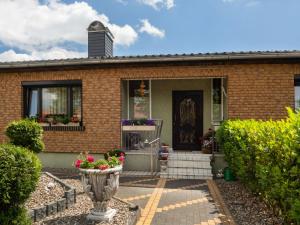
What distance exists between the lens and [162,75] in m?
10.5

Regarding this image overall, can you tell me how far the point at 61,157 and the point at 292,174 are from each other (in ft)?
30.3

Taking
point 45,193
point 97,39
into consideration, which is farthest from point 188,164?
point 97,39

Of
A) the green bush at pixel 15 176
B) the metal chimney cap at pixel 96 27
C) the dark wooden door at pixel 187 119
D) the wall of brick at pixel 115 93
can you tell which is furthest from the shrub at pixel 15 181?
the metal chimney cap at pixel 96 27

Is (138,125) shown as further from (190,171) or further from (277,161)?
(277,161)

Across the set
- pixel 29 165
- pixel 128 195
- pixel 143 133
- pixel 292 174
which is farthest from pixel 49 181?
pixel 292 174

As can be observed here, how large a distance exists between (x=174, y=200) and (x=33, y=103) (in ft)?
25.5

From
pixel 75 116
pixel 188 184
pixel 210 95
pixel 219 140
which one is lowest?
pixel 188 184

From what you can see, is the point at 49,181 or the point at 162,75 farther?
the point at 162,75

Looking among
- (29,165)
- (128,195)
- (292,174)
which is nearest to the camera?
(292,174)

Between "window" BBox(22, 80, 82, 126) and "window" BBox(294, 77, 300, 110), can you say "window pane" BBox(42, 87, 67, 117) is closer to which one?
"window" BBox(22, 80, 82, 126)

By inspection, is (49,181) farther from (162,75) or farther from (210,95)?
(210,95)

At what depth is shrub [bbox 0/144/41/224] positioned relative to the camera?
158 inches

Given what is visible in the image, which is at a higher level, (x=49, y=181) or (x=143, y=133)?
(x=143, y=133)

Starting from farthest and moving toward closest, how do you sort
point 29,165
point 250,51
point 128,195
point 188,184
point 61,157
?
point 61,157, point 250,51, point 188,184, point 128,195, point 29,165
